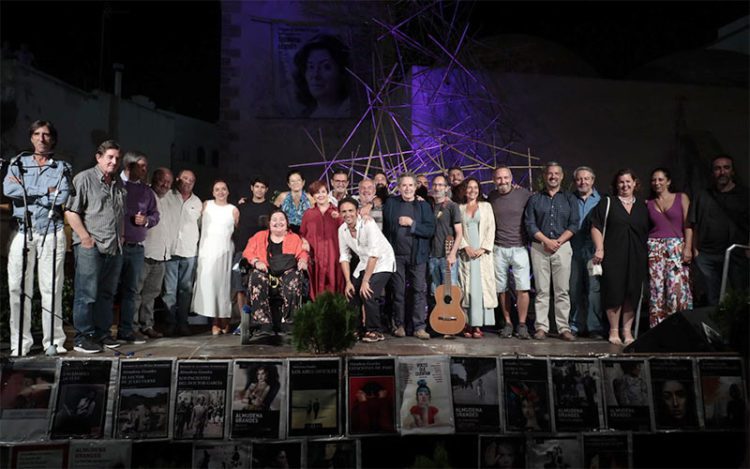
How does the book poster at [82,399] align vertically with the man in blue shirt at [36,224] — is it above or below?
below

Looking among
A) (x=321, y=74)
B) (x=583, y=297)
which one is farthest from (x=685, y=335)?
(x=321, y=74)

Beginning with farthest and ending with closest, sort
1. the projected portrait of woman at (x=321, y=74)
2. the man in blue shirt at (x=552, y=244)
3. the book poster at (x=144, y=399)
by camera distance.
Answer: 1. the projected portrait of woman at (x=321, y=74)
2. the man in blue shirt at (x=552, y=244)
3. the book poster at (x=144, y=399)

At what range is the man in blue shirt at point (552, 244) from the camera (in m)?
5.27

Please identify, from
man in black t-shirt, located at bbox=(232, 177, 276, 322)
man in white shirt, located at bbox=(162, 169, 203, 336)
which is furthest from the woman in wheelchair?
man in white shirt, located at bbox=(162, 169, 203, 336)

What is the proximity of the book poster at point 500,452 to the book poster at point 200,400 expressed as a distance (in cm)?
172

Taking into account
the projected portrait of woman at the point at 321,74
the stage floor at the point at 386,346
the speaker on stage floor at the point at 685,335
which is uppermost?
the projected portrait of woman at the point at 321,74

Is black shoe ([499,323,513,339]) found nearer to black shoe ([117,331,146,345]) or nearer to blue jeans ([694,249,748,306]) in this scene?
blue jeans ([694,249,748,306])

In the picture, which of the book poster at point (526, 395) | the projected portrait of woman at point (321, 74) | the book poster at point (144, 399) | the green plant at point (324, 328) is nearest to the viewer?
the book poster at point (144, 399)

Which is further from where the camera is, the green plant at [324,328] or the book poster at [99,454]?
the green plant at [324,328]

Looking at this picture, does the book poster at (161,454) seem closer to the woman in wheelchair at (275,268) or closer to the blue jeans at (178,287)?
the woman in wheelchair at (275,268)

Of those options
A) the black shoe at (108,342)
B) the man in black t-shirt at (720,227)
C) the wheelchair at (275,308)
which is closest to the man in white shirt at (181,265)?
the black shoe at (108,342)

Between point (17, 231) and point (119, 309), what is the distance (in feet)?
4.63

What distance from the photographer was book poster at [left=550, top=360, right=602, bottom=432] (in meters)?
3.64

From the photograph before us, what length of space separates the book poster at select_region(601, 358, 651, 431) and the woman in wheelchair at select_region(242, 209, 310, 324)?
2.59m
